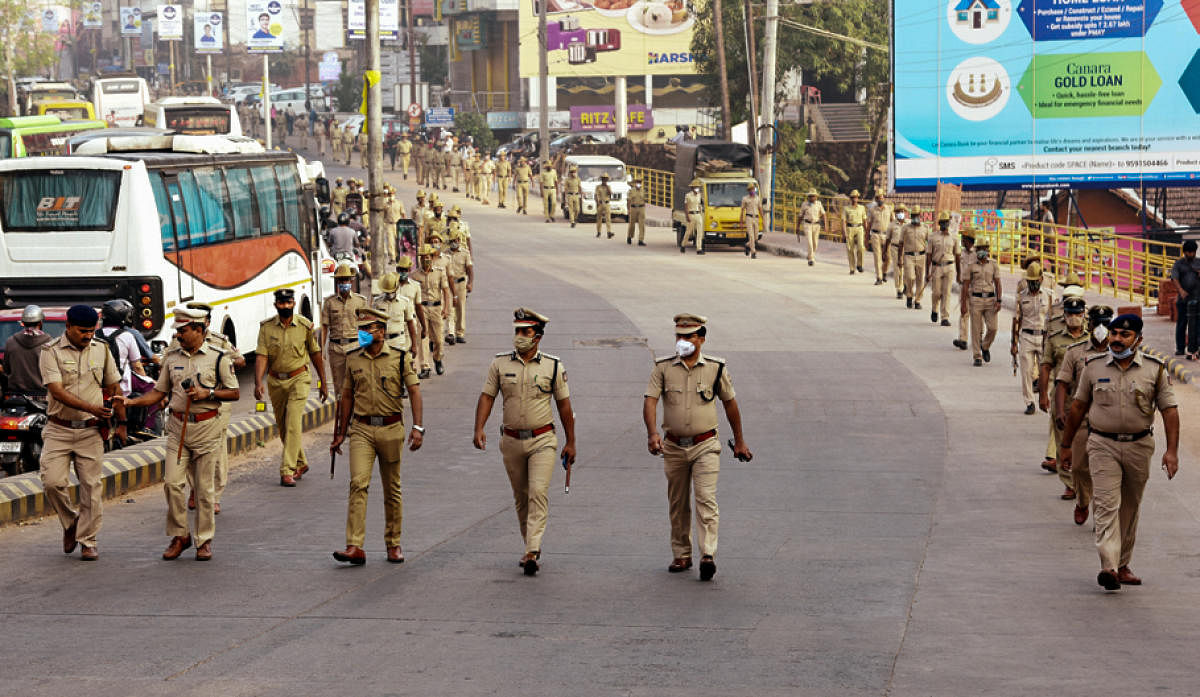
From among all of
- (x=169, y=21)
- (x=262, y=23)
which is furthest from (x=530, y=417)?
(x=169, y=21)

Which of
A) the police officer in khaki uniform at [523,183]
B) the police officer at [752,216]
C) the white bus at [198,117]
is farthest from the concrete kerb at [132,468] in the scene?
the white bus at [198,117]

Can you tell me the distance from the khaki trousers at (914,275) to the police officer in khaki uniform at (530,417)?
1746cm

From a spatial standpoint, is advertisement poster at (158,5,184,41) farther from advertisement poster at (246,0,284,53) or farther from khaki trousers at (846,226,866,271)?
khaki trousers at (846,226,866,271)

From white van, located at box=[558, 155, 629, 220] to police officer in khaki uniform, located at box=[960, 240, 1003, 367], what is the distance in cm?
2714

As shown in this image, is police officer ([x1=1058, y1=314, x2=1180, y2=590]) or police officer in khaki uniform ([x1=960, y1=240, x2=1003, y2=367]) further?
police officer in khaki uniform ([x1=960, y1=240, x2=1003, y2=367])

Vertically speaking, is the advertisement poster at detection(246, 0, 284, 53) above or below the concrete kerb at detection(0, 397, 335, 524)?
above

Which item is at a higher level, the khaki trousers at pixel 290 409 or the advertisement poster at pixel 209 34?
the advertisement poster at pixel 209 34

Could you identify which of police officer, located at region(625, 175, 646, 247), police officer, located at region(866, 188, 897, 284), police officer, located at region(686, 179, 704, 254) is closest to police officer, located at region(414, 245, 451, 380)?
police officer, located at region(866, 188, 897, 284)

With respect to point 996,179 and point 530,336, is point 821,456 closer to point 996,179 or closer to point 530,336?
point 530,336

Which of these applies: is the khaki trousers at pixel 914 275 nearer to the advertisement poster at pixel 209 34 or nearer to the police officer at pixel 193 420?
the police officer at pixel 193 420

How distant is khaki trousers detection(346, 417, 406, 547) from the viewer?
442 inches

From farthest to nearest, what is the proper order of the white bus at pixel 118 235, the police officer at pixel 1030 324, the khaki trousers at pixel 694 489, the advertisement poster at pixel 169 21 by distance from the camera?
1. the advertisement poster at pixel 169 21
2. the white bus at pixel 118 235
3. the police officer at pixel 1030 324
4. the khaki trousers at pixel 694 489

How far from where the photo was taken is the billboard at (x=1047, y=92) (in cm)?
3534

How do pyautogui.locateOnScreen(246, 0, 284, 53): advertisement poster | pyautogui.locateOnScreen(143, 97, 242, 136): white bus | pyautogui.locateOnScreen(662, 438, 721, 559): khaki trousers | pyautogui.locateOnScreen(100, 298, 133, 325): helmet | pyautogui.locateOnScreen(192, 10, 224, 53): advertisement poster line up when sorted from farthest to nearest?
pyautogui.locateOnScreen(192, 10, 224, 53): advertisement poster < pyautogui.locateOnScreen(246, 0, 284, 53): advertisement poster < pyautogui.locateOnScreen(143, 97, 242, 136): white bus < pyautogui.locateOnScreen(100, 298, 133, 325): helmet < pyautogui.locateOnScreen(662, 438, 721, 559): khaki trousers
